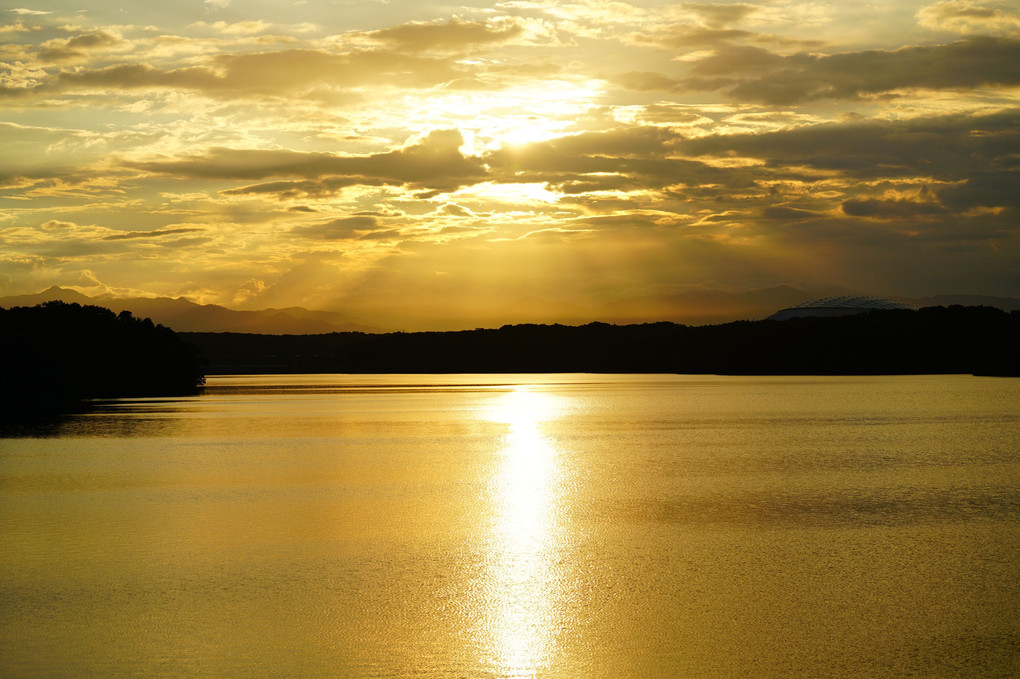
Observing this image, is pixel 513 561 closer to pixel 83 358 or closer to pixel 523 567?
pixel 523 567

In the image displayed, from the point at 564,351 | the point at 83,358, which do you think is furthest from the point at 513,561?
the point at 564,351

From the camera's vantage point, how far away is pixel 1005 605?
12664 millimetres

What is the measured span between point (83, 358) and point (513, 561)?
267 feet

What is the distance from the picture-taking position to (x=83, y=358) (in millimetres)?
87875

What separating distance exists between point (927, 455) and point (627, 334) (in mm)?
153012

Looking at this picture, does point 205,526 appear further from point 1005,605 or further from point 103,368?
point 103,368

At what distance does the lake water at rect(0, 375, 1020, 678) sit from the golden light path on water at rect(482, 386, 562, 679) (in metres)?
0.05

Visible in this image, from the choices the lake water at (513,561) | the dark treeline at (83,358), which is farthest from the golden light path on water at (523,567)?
the dark treeline at (83,358)

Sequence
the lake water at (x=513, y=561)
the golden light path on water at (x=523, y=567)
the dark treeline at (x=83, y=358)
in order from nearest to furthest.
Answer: the lake water at (x=513, y=561), the golden light path on water at (x=523, y=567), the dark treeline at (x=83, y=358)

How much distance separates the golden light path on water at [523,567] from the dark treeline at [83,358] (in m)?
44.0

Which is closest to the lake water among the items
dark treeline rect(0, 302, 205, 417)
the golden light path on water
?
the golden light path on water

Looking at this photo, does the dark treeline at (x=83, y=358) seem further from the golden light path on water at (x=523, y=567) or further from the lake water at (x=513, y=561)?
the golden light path on water at (x=523, y=567)

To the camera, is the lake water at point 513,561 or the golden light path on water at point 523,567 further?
the golden light path on water at point 523,567

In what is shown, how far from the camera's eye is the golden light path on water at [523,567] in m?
11.0
